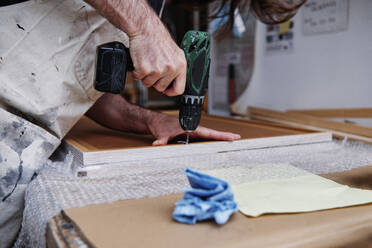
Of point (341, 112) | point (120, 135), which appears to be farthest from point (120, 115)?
point (341, 112)

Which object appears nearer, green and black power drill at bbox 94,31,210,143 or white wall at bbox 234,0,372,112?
green and black power drill at bbox 94,31,210,143

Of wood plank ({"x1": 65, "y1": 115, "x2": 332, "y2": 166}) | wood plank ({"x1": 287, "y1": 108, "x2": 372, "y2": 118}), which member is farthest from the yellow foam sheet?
wood plank ({"x1": 287, "y1": 108, "x2": 372, "y2": 118})

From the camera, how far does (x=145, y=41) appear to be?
2.44ft

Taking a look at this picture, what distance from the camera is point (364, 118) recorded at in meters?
1.23

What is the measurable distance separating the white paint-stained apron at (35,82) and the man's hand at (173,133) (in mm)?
209

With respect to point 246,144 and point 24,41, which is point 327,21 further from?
point 24,41

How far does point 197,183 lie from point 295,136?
570 mm

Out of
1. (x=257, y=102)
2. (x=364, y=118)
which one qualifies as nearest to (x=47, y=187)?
(x=364, y=118)

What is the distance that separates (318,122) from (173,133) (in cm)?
61

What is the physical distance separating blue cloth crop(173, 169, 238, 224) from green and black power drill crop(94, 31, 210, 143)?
341 mm

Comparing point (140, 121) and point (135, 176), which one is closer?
point (135, 176)

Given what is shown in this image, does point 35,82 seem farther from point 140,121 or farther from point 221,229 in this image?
point 221,229

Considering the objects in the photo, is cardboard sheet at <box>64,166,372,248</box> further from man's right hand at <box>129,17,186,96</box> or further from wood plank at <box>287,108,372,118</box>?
wood plank at <box>287,108,372,118</box>

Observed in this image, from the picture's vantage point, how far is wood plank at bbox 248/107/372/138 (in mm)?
1097
